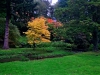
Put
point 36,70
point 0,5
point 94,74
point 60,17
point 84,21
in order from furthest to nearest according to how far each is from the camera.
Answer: point 60,17, point 0,5, point 84,21, point 36,70, point 94,74

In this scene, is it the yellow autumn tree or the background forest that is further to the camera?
the yellow autumn tree

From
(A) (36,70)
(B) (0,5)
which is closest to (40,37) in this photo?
(B) (0,5)

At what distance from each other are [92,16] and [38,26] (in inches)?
287

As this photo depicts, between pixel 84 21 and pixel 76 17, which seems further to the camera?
pixel 76 17

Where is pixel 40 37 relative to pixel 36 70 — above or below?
above

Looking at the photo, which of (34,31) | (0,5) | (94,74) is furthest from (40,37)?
(94,74)

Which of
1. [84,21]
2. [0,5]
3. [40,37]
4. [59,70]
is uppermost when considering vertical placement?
[0,5]

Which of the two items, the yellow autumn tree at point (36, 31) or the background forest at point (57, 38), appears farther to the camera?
the yellow autumn tree at point (36, 31)

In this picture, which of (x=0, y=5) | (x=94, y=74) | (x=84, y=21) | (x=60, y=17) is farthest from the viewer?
(x=60, y=17)

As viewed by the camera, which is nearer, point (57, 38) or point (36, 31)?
point (36, 31)

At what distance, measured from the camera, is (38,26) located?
88.4ft

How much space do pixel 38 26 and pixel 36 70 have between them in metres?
12.0

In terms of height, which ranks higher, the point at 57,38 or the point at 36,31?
the point at 36,31

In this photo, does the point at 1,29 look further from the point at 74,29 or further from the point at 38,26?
the point at 74,29
